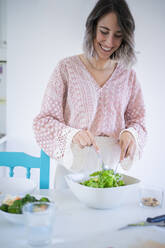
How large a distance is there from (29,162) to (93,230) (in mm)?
524

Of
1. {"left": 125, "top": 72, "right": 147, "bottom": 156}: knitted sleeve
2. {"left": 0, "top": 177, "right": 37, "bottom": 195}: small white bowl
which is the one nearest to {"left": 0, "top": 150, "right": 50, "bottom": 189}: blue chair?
{"left": 0, "top": 177, "right": 37, "bottom": 195}: small white bowl

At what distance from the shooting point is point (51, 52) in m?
1.90

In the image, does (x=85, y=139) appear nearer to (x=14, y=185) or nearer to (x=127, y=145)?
(x=127, y=145)

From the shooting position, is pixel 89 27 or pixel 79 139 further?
pixel 89 27

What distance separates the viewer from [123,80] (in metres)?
1.19

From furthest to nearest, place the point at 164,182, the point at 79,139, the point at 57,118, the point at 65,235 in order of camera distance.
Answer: the point at 164,182, the point at 57,118, the point at 79,139, the point at 65,235

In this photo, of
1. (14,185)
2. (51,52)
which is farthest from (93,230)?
(51,52)

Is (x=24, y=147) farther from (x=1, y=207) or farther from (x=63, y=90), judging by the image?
(x=1, y=207)

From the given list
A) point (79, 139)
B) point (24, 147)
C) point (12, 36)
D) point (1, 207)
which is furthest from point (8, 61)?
point (1, 207)

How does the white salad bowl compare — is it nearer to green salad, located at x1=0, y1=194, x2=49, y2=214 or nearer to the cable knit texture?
green salad, located at x1=0, y1=194, x2=49, y2=214

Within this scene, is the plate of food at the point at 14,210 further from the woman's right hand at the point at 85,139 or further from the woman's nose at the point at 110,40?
the woman's nose at the point at 110,40

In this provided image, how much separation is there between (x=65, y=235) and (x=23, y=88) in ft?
4.73

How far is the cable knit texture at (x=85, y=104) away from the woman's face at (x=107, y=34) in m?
0.10

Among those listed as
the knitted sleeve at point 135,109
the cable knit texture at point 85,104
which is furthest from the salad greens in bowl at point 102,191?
the knitted sleeve at point 135,109
